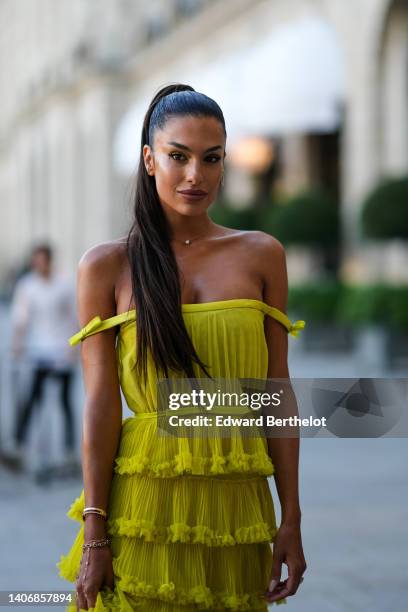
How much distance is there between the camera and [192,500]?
7.44 feet

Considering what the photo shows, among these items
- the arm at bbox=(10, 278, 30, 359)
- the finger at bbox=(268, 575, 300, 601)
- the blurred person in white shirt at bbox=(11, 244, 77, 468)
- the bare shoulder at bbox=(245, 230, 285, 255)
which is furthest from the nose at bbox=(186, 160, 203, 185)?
the arm at bbox=(10, 278, 30, 359)

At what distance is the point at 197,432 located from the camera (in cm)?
228

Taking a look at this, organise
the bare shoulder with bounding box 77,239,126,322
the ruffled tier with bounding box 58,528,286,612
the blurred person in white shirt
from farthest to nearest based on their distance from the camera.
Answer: the blurred person in white shirt < the bare shoulder with bounding box 77,239,126,322 < the ruffled tier with bounding box 58,528,286,612

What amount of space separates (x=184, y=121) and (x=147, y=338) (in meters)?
0.52

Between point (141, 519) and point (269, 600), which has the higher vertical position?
point (141, 519)

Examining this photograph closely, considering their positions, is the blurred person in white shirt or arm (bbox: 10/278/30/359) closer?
the blurred person in white shirt

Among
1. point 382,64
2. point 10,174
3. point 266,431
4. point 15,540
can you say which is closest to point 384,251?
point 382,64

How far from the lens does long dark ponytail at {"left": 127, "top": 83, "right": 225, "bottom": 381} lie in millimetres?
2229

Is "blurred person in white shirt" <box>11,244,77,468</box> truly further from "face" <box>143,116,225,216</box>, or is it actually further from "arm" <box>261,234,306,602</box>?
"face" <box>143,116,225,216</box>

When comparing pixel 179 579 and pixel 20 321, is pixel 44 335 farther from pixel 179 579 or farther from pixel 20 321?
pixel 179 579

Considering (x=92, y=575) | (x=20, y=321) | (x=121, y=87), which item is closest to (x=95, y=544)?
(x=92, y=575)

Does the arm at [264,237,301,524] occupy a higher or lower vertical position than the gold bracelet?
higher

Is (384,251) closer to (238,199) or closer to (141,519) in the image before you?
(238,199)

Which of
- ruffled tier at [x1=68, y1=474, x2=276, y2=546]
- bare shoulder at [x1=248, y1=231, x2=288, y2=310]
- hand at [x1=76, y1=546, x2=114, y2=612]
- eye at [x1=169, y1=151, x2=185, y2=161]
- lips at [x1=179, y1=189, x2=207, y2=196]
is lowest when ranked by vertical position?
hand at [x1=76, y1=546, x2=114, y2=612]
